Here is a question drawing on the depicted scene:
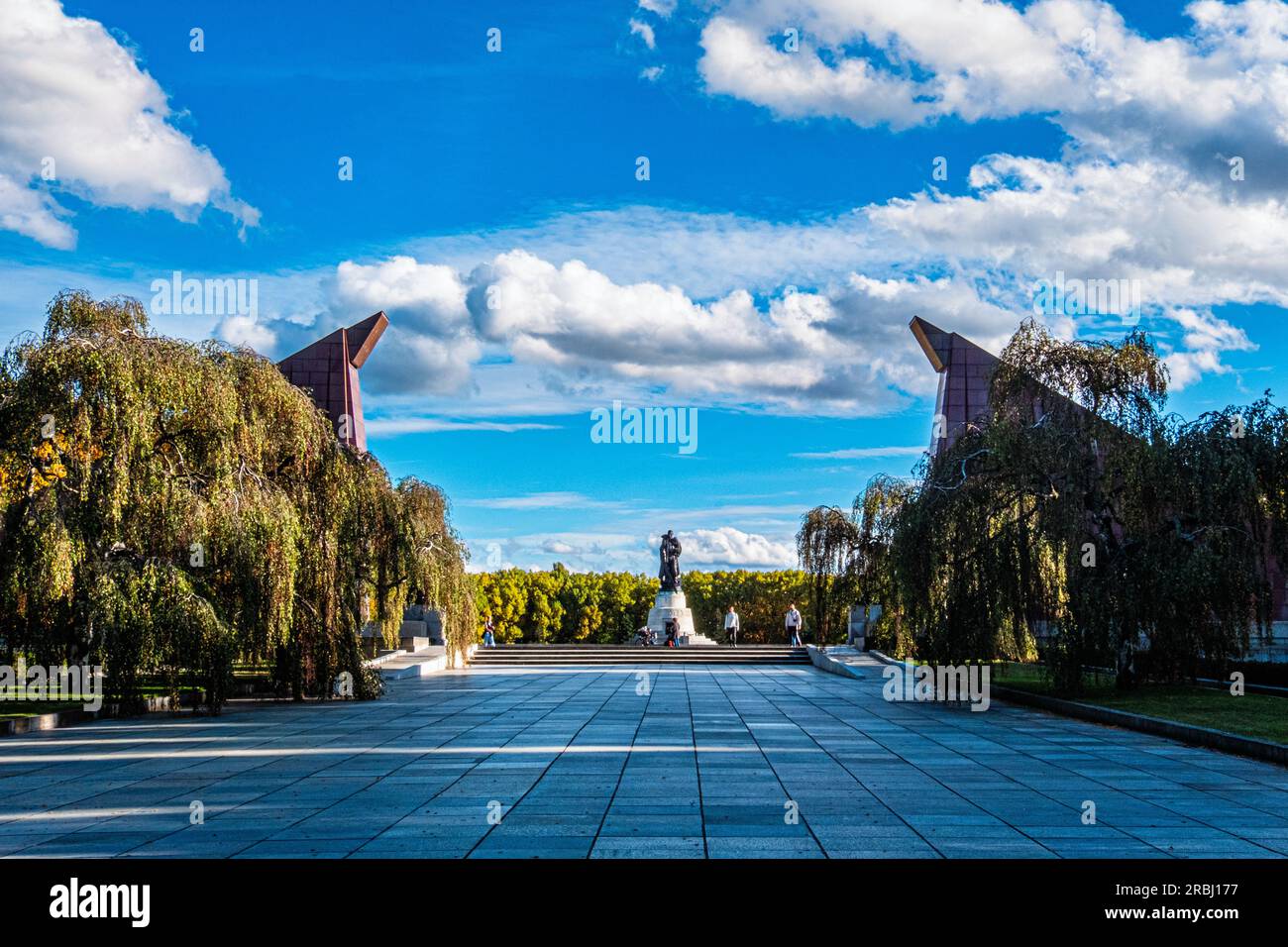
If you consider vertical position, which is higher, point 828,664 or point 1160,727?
point 1160,727

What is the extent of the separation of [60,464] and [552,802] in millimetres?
9881

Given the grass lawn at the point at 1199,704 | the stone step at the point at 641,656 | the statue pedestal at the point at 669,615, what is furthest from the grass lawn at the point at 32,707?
the statue pedestal at the point at 669,615

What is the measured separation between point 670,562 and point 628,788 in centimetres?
3708

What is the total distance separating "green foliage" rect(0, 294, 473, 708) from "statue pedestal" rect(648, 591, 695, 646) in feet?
88.9

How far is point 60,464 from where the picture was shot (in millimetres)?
15227

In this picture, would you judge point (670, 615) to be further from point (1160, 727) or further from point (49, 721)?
point (1160, 727)

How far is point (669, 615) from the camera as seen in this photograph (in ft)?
149

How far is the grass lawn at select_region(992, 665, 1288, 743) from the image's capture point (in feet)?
45.5

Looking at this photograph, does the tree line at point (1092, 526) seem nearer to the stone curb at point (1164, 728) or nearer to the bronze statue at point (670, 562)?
the stone curb at point (1164, 728)

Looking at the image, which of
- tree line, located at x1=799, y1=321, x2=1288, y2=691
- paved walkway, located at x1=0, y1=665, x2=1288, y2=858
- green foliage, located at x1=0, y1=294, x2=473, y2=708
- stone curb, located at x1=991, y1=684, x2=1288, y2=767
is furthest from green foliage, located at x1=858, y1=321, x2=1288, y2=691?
green foliage, located at x1=0, y1=294, x2=473, y2=708

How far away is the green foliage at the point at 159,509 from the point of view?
14812 mm

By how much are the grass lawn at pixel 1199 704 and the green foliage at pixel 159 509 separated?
1251cm

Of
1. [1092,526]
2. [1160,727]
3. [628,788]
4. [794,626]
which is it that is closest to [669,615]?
[794,626]
